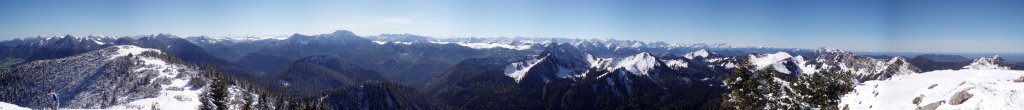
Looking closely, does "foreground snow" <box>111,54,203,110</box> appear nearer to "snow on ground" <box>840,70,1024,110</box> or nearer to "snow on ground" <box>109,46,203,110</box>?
"snow on ground" <box>109,46,203,110</box>

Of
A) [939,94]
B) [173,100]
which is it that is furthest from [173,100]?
[939,94]

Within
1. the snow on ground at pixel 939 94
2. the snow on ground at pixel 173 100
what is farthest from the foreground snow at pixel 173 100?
the snow on ground at pixel 939 94

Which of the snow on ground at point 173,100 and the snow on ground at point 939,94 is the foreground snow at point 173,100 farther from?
the snow on ground at point 939,94

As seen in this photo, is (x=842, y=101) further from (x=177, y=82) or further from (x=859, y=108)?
(x=177, y=82)

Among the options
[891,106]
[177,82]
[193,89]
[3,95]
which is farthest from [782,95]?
[3,95]

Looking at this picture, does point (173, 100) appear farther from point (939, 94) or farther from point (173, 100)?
point (939, 94)

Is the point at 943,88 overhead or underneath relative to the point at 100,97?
overhead

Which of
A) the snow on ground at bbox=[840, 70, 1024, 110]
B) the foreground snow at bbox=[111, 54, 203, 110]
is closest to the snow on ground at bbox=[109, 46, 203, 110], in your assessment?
the foreground snow at bbox=[111, 54, 203, 110]

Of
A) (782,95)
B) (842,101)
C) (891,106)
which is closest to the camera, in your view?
(891,106)
